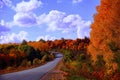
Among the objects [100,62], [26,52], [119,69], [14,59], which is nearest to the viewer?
[119,69]

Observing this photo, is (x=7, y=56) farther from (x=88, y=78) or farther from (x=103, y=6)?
(x=88, y=78)

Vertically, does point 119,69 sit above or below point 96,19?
below

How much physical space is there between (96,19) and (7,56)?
4042 centimetres

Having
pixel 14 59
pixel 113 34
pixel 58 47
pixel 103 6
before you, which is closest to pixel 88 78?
pixel 113 34

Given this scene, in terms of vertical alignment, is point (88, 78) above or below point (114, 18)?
below

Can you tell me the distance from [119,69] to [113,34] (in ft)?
63.9

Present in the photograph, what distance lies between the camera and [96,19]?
104 feet

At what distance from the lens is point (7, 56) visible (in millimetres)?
69750

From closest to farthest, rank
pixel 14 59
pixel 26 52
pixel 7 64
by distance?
pixel 7 64
pixel 14 59
pixel 26 52

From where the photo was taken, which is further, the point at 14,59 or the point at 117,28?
the point at 14,59

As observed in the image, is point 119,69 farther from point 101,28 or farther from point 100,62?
point 101,28

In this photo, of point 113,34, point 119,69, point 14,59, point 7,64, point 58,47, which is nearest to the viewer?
point 119,69

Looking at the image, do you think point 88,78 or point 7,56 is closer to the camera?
point 88,78

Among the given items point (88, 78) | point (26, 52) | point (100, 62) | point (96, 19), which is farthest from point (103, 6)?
Result: point (26, 52)
